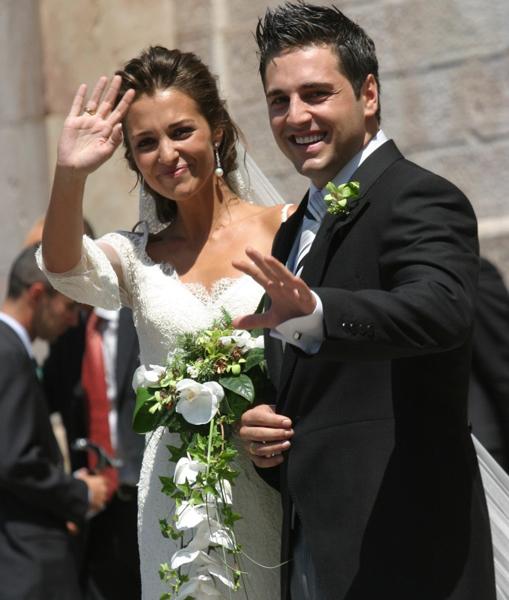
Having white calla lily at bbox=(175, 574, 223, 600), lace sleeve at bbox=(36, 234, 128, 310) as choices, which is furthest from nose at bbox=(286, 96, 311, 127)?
white calla lily at bbox=(175, 574, 223, 600)

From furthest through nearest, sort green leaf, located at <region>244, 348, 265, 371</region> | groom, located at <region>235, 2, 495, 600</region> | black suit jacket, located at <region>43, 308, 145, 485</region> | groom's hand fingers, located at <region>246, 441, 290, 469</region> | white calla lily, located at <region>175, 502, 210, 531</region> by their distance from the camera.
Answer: black suit jacket, located at <region>43, 308, 145, 485</region>, green leaf, located at <region>244, 348, 265, 371</region>, white calla lily, located at <region>175, 502, 210, 531</region>, groom's hand fingers, located at <region>246, 441, 290, 469</region>, groom, located at <region>235, 2, 495, 600</region>

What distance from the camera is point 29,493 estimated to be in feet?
18.9

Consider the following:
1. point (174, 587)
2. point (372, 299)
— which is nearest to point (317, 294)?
point (372, 299)

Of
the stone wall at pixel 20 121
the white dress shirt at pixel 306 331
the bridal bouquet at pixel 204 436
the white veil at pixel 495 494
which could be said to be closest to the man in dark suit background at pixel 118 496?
the stone wall at pixel 20 121

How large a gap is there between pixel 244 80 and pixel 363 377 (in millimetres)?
4167

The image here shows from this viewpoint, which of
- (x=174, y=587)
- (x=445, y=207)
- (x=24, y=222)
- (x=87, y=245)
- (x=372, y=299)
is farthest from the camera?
(x=24, y=222)

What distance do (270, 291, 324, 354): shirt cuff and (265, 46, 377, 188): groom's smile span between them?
58 cm

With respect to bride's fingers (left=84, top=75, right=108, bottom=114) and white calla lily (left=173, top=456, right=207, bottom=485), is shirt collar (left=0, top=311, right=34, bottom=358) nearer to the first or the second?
bride's fingers (left=84, top=75, right=108, bottom=114)

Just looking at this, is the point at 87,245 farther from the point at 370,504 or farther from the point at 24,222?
the point at 24,222

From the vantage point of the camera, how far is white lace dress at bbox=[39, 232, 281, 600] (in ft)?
12.0

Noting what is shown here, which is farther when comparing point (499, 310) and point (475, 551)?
point (499, 310)

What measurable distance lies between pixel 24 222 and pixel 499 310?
395cm

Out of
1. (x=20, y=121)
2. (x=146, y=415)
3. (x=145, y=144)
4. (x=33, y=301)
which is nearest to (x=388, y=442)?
(x=146, y=415)

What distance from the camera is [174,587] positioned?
3.50 m
